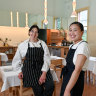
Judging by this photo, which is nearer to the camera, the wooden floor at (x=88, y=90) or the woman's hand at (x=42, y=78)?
the woman's hand at (x=42, y=78)

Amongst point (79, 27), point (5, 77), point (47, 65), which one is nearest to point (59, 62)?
point (47, 65)

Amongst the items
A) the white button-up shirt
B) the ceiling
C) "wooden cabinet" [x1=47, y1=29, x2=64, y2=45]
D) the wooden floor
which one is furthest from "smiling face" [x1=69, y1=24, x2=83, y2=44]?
"wooden cabinet" [x1=47, y1=29, x2=64, y2=45]

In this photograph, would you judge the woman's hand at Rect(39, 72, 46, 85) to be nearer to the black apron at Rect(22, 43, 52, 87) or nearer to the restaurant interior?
the black apron at Rect(22, 43, 52, 87)

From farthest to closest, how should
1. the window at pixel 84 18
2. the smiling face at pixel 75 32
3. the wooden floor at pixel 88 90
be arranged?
the window at pixel 84 18, the wooden floor at pixel 88 90, the smiling face at pixel 75 32

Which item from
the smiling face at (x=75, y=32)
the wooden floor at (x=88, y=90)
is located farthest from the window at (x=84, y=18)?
the smiling face at (x=75, y=32)

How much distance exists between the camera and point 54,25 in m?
7.90

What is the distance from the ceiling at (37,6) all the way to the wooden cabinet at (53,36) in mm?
1039

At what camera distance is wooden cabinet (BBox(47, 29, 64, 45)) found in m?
7.48

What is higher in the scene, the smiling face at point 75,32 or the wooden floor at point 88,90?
the smiling face at point 75,32

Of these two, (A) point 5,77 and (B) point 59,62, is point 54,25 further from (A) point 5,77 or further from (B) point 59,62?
(A) point 5,77

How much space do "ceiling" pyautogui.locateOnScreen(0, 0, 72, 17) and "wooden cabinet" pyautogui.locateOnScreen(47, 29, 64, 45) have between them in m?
1.04

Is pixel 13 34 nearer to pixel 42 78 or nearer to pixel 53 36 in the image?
pixel 53 36

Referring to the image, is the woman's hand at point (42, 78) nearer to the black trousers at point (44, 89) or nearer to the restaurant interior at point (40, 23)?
the black trousers at point (44, 89)

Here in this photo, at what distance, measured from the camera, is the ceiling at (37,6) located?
6715mm
